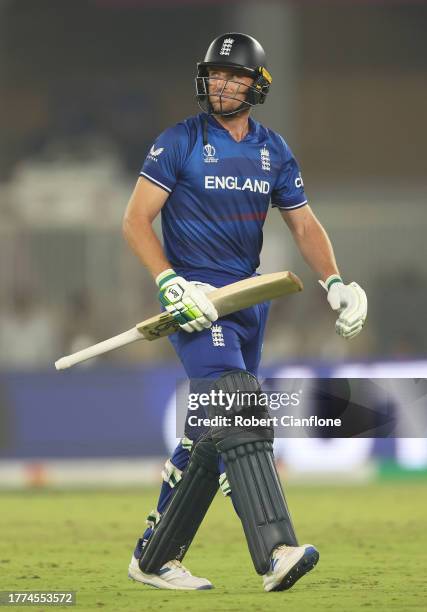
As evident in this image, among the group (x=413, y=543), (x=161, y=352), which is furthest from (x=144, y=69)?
(x=413, y=543)

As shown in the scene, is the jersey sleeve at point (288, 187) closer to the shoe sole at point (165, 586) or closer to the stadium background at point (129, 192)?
the shoe sole at point (165, 586)

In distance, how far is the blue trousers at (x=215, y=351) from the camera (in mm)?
5387

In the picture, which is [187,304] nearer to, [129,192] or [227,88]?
[227,88]

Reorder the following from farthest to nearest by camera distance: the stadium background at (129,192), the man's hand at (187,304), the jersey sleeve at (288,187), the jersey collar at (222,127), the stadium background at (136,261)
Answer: the stadium background at (129,192), the stadium background at (136,261), the jersey sleeve at (288,187), the jersey collar at (222,127), the man's hand at (187,304)

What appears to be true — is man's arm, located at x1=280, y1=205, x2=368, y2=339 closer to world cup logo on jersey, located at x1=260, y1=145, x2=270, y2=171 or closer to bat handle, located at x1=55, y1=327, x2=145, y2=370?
world cup logo on jersey, located at x1=260, y1=145, x2=270, y2=171

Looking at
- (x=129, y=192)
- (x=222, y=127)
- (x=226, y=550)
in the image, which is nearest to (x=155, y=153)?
(x=222, y=127)

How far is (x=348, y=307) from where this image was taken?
548cm

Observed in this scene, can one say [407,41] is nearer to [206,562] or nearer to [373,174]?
[373,174]

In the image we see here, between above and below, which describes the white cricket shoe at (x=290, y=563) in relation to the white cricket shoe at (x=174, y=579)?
above

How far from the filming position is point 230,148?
5.56 meters

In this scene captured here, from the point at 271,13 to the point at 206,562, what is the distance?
41.0ft

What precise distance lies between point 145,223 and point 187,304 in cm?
39

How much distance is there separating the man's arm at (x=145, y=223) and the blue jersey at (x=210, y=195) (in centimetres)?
4

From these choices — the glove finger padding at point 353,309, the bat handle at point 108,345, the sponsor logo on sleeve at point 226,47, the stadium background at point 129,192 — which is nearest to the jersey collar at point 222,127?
the sponsor logo on sleeve at point 226,47
